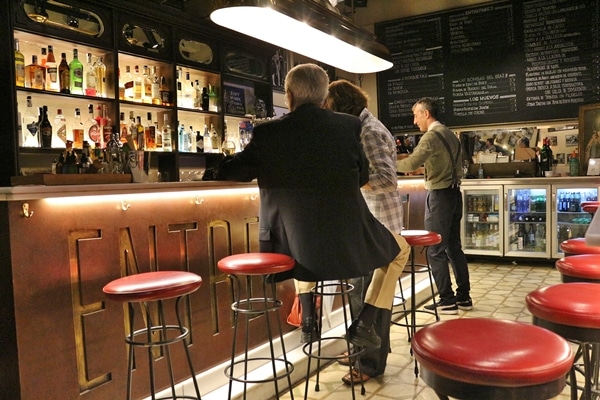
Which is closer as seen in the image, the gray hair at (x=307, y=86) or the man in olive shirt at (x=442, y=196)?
the gray hair at (x=307, y=86)

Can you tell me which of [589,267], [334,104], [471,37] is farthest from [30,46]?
[471,37]

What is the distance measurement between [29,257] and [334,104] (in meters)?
A: 1.68

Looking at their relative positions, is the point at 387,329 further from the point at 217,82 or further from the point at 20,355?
the point at 217,82

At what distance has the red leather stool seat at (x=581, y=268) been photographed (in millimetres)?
1779

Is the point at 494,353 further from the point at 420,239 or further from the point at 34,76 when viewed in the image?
the point at 34,76

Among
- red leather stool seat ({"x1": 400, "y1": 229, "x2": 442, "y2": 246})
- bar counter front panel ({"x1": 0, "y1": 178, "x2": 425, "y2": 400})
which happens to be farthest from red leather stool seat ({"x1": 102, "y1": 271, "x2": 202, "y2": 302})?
red leather stool seat ({"x1": 400, "y1": 229, "x2": 442, "y2": 246})

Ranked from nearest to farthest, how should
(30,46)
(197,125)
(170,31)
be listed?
1. (30,46)
2. (170,31)
3. (197,125)

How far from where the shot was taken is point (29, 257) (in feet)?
6.10

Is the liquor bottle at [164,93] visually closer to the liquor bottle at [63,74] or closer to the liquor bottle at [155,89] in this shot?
the liquor bottle at [155,89]

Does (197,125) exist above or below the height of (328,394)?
above

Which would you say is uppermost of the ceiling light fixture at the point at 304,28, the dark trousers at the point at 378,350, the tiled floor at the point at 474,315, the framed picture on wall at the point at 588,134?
the ceiling light fixture at the point at 304,28

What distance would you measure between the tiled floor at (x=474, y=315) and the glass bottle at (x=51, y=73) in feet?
9.60

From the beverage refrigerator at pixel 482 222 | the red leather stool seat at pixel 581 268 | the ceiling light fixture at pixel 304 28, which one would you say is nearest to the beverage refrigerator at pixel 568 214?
the beverage refrigerator at pixel 482 222

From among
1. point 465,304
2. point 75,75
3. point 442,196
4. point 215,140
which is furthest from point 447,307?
A: point 75,75
